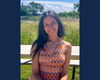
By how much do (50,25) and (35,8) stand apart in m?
0.68

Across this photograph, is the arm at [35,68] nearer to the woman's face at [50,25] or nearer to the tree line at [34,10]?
the woman's face at [50,25]

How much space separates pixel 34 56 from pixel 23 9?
27.1 inches

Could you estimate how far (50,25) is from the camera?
2328 mm

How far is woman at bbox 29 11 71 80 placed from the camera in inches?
91.6

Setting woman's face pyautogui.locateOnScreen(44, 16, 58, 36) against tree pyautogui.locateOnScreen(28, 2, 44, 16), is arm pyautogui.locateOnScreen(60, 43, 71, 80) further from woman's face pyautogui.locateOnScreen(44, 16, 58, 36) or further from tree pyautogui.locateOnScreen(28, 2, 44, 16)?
tree pyautogui.locateOnScreen(28, 2, 44, 16)

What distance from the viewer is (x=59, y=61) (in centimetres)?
234

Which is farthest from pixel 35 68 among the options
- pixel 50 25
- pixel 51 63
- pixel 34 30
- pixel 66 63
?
pixel 34 30

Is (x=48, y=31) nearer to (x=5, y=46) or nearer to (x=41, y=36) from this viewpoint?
(x=41, y=36)

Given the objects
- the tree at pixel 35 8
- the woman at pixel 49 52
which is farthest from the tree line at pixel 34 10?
the woman at pixel 49 52

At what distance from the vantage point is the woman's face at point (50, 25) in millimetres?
2314

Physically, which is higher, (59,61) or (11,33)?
(11,33)

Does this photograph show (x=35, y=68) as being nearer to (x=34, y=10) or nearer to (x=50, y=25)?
(x=50, y=25)

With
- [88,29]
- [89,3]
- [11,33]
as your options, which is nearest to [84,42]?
[88,29]

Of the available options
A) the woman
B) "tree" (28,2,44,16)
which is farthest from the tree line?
the woman
